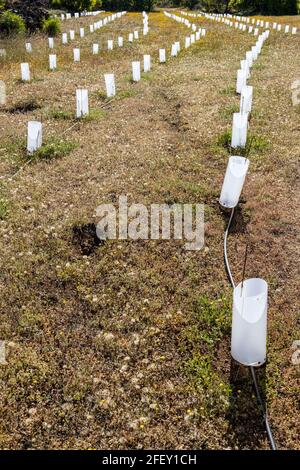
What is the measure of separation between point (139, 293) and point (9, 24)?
2362cm

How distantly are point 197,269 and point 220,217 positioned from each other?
147 centimetres

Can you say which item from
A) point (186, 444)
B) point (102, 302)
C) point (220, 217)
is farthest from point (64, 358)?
point (220, 217)

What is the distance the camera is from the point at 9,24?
983 inches

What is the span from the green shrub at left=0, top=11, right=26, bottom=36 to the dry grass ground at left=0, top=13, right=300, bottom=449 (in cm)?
1530

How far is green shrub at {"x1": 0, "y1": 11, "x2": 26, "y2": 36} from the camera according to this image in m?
24.7

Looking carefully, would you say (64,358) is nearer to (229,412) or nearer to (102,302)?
(102,302)

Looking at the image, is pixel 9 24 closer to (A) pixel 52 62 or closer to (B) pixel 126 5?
(A) pixel 52 62

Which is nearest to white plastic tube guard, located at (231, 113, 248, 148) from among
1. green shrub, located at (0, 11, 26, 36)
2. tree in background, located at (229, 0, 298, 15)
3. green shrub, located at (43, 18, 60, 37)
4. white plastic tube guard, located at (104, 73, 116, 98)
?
white plastic tube guard, located at (104, 73, 116, 98)

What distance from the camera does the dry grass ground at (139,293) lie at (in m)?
4.41

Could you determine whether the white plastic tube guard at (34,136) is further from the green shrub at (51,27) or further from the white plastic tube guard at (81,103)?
the green shrub at (51,27)

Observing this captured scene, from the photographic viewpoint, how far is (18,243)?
273 inches

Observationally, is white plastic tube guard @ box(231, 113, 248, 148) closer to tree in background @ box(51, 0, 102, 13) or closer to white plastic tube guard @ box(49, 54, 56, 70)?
white plastic tube guard @ box(49, 54, 56, 70)

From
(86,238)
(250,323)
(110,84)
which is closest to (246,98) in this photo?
(110,84)

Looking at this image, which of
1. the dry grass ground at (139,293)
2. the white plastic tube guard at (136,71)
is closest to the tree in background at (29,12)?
the white plastic tube guard at (136,71)
